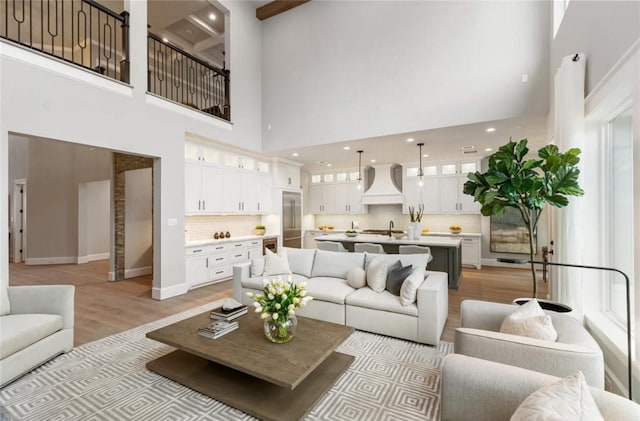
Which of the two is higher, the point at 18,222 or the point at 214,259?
the point at 18,222

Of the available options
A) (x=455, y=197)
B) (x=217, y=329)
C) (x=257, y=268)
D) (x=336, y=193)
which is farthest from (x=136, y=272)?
(x=455, y=197)

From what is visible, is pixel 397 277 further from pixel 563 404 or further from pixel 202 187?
pixel 202 187

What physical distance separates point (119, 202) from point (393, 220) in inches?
276

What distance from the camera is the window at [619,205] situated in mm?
2541

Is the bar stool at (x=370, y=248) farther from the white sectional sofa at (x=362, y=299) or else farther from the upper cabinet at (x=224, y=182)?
the upper cabinet at (x=224, y=182)

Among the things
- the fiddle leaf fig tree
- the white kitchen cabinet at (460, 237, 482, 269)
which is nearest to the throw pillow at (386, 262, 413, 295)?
the fiddle leaf fig tree

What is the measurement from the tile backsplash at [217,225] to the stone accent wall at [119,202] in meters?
1.43

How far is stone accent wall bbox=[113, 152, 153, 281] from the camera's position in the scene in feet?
19.9

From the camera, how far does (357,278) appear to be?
147 inches

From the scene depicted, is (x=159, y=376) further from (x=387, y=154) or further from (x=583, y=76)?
(x=387, y=154)

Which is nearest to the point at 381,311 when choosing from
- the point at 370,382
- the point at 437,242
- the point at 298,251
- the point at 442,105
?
the point at 370,382

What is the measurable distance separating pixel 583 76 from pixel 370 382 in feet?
11.7

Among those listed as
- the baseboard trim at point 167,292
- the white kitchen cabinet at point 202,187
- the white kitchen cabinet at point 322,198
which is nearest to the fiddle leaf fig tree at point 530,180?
the baseboard trim at point 167,292

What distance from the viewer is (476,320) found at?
234 cm
